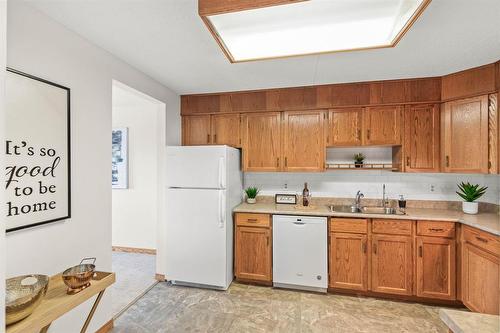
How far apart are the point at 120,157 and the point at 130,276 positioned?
1962 mm

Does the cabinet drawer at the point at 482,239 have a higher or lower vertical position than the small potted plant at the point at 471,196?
lower

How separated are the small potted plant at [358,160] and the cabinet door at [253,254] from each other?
1.42m

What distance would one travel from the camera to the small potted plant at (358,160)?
320cm

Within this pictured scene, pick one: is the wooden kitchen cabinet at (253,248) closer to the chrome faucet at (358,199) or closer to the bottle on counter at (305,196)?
the bottle on counter at (305,196)

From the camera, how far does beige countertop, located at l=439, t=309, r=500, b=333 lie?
2.51ft

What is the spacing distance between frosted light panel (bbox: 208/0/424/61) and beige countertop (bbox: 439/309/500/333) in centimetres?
139

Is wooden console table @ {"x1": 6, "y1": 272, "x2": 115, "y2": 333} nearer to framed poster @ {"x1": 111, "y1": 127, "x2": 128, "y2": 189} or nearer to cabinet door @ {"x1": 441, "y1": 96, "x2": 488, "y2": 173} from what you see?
framed poster @ {"x1": 111, "y1": 127, "x2": 128, "y2": 189}

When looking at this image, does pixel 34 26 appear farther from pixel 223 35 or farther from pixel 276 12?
pixel 276 12

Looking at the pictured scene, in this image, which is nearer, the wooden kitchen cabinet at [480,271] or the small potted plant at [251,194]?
the wooden kitchen cabinet at [480,271]

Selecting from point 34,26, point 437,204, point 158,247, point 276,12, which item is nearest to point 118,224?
point 158,247

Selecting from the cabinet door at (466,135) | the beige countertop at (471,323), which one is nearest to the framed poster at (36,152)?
the beige countertop at (471,323)

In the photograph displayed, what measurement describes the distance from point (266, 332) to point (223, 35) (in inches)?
95.1

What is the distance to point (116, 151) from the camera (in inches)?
166

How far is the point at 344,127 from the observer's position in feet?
10.2
